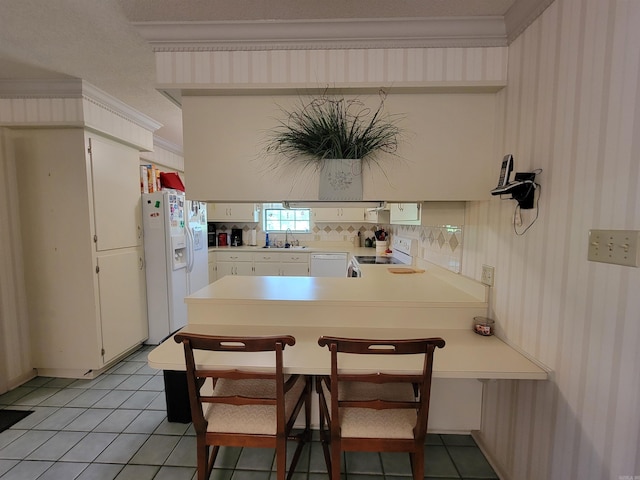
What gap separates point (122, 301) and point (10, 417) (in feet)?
3.45

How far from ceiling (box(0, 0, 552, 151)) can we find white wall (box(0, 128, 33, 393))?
2.72 feet

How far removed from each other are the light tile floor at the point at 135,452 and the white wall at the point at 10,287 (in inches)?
11.7

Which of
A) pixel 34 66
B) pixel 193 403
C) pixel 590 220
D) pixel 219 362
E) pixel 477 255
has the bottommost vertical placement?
pixel 193 403

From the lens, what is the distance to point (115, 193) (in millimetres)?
2711

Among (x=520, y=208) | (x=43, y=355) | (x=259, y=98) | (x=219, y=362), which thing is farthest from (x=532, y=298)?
(x=43, y=355)

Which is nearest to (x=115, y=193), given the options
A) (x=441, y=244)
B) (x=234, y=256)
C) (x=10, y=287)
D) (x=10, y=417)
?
(x=10, y=287)

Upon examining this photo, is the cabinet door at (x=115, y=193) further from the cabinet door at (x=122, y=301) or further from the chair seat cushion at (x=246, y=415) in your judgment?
the chair seat cushion at (x=246, y=415)

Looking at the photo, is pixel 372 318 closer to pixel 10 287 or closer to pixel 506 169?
pixel 506 169

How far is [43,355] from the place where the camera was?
8.23 ft

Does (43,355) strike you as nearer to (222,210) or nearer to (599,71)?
(222,210)

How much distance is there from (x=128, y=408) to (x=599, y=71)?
322 cm

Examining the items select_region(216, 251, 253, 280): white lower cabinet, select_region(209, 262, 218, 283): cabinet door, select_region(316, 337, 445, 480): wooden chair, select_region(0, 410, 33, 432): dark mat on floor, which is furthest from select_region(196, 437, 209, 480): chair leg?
select_region(209, 262, 218, 283): cabinet door

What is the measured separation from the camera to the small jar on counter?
5.20ft

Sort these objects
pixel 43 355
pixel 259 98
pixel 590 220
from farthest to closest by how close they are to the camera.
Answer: pixel 43 355, pixel 259 98, pixel 590 220
